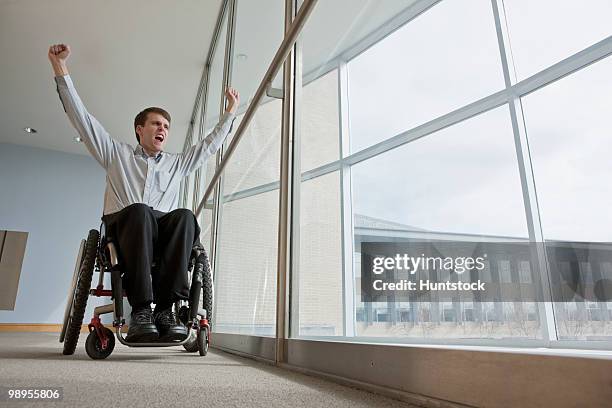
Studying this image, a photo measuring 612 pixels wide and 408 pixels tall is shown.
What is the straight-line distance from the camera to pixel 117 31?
3.46m

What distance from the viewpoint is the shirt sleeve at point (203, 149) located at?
1.73 meters

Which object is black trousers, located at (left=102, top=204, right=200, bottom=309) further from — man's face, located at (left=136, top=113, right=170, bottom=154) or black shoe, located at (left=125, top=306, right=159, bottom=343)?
man's face, located at (left=136, top=113, right=170, bottom=154)

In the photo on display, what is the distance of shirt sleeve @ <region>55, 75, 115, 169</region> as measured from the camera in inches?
58.1

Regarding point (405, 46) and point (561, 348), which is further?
point (405, 46)

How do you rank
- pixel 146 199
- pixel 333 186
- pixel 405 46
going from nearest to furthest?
pixel 405 46 < pixel 333 186 < pixel 146 199

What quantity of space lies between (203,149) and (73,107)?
0.46 metres

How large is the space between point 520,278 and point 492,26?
1.18ft

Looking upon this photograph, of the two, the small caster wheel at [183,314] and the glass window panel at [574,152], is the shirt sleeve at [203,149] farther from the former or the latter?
the glass window panel at [574,152]

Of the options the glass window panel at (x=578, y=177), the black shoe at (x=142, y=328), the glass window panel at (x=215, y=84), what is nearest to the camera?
the glass window panel at (x=578, y=177)

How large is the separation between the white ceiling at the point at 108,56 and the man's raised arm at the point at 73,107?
6.25 ft

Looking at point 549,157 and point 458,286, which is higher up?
point 549,157

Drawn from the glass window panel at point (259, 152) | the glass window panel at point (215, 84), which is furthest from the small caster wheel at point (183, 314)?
the glass window panel at point (215, 84)

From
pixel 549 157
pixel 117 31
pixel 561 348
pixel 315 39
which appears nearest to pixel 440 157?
pixel 549 157

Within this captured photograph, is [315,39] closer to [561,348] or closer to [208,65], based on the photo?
[561,348]
